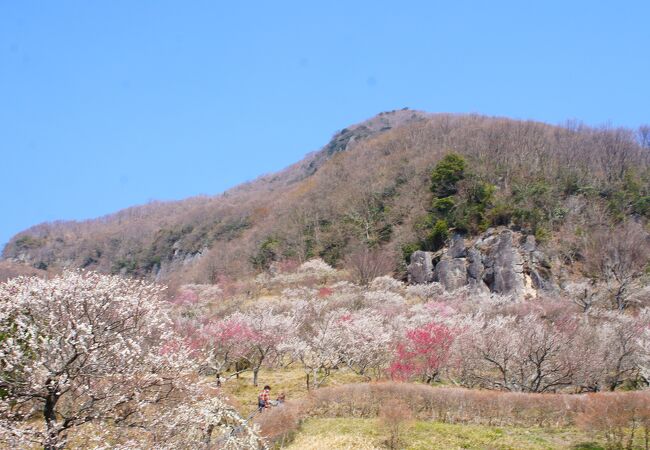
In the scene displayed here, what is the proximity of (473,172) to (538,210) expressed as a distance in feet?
25.8

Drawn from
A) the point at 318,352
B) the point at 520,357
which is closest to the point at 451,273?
the point at 318,352

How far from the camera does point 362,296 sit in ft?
121

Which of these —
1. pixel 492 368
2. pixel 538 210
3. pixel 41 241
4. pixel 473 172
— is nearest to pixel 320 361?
pixel 492 368

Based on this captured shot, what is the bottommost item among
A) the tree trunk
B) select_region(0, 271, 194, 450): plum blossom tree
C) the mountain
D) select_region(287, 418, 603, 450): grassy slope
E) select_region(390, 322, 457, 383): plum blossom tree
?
select_region(287, 418, 603, 450): grassy slope

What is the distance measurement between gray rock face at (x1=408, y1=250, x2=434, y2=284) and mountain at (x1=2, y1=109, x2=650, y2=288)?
1.96 metres

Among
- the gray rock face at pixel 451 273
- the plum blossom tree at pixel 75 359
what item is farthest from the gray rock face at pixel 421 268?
the plum blossom tree at pixel 75 359

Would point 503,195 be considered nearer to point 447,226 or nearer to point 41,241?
point 447,226

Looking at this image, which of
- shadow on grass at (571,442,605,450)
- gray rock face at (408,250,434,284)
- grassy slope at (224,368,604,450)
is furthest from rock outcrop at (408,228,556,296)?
shadow on grass at (571,442,605,450)

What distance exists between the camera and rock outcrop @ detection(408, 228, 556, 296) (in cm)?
4006

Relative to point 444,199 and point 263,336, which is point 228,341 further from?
point 444,199

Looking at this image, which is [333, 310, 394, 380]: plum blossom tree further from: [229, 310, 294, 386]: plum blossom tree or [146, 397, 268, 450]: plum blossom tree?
[146, 397, 268, 450]: plum blossom tree

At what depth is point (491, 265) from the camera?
41.6 meters

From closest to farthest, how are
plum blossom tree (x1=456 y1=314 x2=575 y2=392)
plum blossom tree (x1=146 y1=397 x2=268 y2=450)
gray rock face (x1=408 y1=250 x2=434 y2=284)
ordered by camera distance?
plum blossom tree (x1=146 y1=397 x2=268 y2=450) < plum blossom tree (x1=456 y1=314 x2=575 y2=392) < gray rock face (x1=408 y1=250 x2=434 y2=284)

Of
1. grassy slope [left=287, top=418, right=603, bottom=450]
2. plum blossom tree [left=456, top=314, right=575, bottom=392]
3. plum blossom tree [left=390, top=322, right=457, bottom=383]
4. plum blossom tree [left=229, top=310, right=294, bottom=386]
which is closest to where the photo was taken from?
grassy slope [left=287, top=418, right=603, bottom=450]
